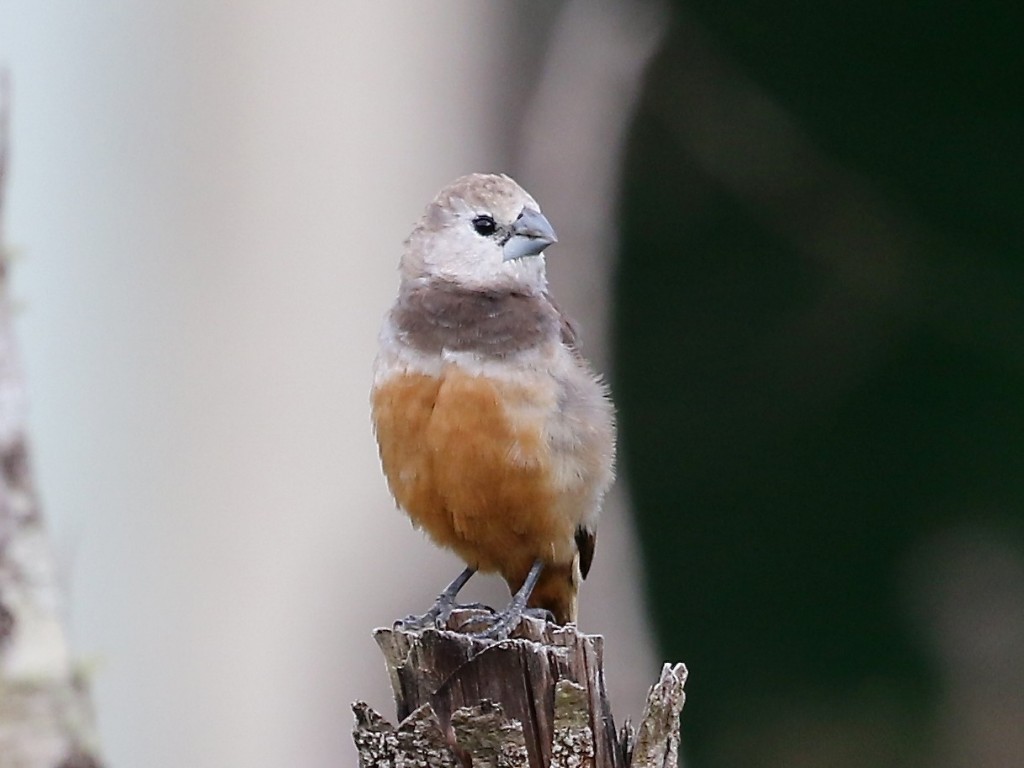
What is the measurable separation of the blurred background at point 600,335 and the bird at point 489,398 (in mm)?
1966

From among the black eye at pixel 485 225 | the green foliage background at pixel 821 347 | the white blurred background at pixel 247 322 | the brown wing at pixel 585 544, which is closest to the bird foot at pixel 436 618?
the brown wing at pixel 585 544

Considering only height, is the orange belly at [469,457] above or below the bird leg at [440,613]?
above

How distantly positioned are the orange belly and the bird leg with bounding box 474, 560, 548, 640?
103mm

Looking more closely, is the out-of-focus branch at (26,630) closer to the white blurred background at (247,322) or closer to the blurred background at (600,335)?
the blurred background at (600,335)

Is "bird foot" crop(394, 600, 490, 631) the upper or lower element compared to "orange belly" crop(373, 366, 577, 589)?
lower

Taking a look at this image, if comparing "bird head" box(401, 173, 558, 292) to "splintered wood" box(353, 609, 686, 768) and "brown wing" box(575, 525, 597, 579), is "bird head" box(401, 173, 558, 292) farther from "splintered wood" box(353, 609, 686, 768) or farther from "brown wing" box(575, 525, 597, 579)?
"splintered wood" box(353, 609, 686, 768)

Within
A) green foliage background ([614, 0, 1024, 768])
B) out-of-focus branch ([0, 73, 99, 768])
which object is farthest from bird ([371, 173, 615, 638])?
green foliage background ([614, 0, 1024, 768])

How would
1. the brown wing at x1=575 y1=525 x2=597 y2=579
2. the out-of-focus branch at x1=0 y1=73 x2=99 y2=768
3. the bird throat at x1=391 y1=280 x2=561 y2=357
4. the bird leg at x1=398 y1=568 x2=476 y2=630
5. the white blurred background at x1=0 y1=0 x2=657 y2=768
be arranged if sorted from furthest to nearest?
the white blurred background at x1=0 y1=0 x2=657 y2=768 → the brown wing at x1=575 y1=525 x2=597 y2=579 → the bird throat at x1=391 y1=280 x2=561 y2=357 → the bird leg at x1=398 y1=568 x2=476 y2=630 → the out-of-focus branch at x1=0 y1=73 x2=99 y2=768

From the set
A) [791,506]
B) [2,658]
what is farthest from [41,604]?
[791,506]

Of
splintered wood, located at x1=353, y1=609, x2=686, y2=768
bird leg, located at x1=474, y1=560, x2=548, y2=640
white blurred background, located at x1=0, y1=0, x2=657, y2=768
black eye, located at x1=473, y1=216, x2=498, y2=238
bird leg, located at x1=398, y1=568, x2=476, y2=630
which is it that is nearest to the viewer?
splintered wood, located at x1=353, y1=609, x2=686, y2=768

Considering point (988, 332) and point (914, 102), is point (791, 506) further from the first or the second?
point (914, 102)

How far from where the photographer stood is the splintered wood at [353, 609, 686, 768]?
8.56 ft

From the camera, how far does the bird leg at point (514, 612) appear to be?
9.96 ft

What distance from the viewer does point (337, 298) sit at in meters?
5.78
